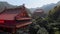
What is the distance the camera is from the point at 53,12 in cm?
2006

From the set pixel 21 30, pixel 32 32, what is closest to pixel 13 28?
pixel 21 30

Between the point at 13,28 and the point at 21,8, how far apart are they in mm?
2472

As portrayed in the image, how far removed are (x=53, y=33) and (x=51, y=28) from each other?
576mm

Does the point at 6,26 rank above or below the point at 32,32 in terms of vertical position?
above

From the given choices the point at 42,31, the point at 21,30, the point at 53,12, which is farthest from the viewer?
the point at 53,12

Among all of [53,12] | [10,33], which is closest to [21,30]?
[10,33]

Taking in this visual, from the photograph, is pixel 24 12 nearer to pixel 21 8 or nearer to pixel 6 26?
pixel 21 8

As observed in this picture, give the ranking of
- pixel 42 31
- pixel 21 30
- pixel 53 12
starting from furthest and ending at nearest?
pixel 53 12 < pixel 42 31 < pixel 21 30

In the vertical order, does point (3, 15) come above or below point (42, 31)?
above

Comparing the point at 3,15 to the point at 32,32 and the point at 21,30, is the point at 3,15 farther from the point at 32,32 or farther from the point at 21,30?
the point at 32,32

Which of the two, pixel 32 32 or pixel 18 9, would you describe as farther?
pixel 32 32

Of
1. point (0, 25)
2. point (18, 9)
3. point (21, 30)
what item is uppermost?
point (18, 9)

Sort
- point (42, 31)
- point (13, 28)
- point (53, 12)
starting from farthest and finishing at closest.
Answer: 1. point (53, 12)
2. point (42, 31)
3. point (13, 28)

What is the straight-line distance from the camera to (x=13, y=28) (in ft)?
34.7
